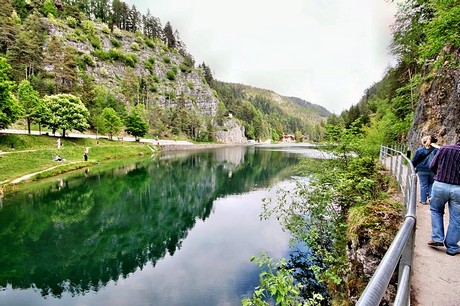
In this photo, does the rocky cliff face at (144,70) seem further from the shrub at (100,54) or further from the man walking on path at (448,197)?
the man walking on path at (448,197)

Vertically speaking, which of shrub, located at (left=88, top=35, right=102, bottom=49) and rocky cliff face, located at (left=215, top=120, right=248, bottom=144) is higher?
shrub, located at (left=88, top=35, right=102, bottom=49)

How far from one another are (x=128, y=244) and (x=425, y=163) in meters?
15.9

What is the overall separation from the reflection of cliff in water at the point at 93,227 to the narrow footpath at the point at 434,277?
40.9 ft

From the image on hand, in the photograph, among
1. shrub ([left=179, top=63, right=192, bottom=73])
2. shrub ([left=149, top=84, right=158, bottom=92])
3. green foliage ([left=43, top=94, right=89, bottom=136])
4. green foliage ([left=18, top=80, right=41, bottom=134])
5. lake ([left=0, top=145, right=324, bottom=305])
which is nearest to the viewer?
lake ([left=0, top=145, right=324, bottom=305])

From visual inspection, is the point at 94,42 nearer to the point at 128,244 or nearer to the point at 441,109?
the point at 128,244

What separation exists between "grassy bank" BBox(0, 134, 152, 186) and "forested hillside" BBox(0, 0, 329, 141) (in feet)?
11.3

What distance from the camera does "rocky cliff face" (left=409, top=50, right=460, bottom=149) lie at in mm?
13242

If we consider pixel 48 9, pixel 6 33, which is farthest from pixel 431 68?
pixel 48 9

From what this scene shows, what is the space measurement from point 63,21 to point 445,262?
131279mm

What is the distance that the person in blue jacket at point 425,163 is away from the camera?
7.74 meters

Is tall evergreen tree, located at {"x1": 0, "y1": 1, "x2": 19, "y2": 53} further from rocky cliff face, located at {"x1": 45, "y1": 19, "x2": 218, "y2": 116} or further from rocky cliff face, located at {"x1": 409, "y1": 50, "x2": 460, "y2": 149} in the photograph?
rocky cliff face, located at {"x1": 409, "y1": 50, "x2": 460, "y2": 149}

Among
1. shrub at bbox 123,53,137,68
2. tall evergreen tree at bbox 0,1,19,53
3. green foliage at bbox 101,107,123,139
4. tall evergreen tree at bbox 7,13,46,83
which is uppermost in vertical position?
shrub at bbox 123,53,137,68

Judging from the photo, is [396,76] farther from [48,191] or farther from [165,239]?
[48,191]

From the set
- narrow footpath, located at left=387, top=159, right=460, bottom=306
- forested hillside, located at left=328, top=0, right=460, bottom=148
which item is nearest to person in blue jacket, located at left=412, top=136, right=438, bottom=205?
narrow footpath, located at left=387, top=159, right=460, bottom=306
